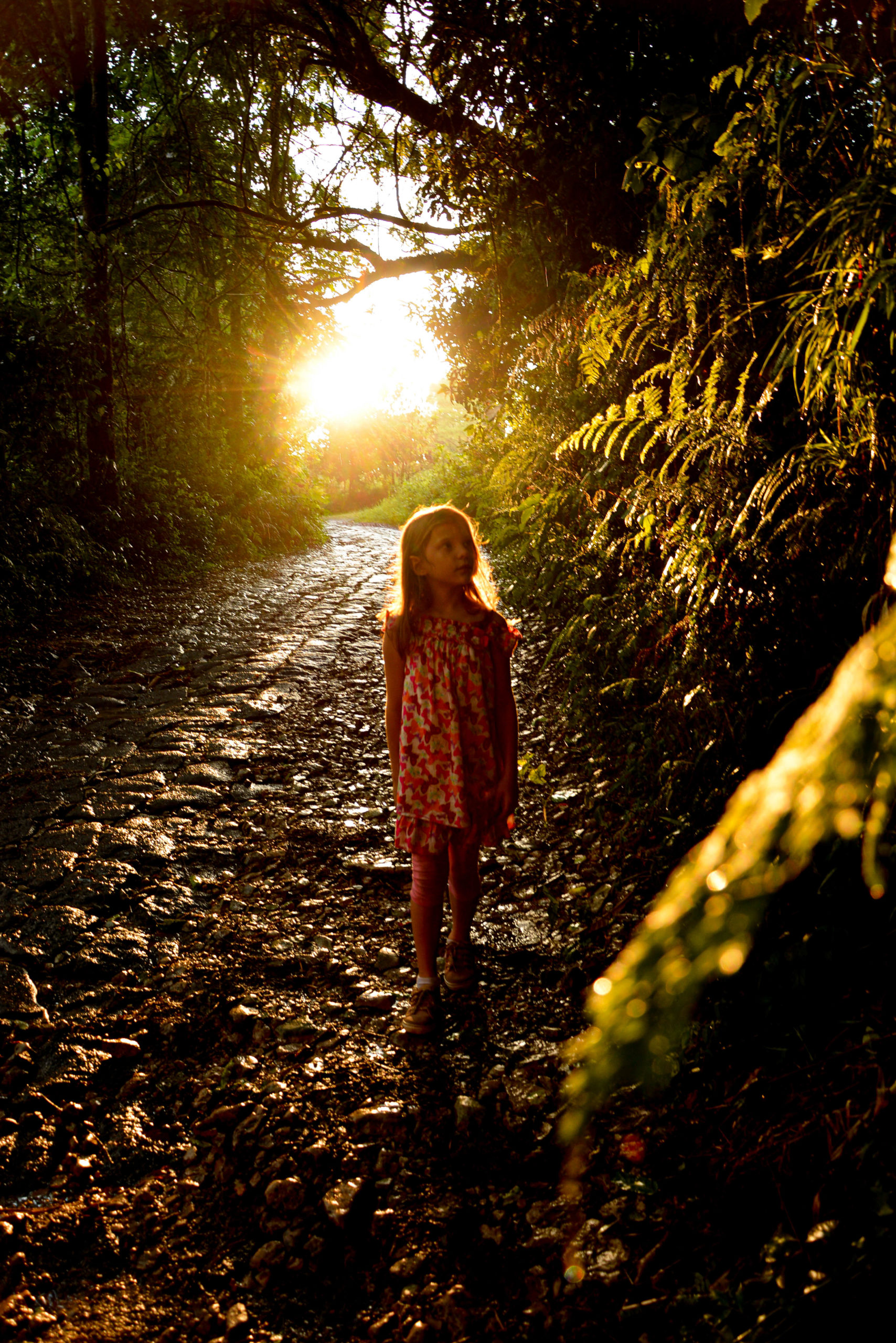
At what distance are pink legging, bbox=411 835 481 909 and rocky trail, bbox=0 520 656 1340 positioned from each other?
1.14ft

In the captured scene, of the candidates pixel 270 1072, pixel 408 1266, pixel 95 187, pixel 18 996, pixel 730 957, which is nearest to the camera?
pixel 730 957

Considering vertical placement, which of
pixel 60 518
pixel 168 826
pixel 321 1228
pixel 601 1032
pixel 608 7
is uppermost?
pixel 608 7

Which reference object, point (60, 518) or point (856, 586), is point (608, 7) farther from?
point (60, 518)

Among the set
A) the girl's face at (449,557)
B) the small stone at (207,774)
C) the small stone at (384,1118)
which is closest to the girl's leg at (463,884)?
the small stone at (384,1118)

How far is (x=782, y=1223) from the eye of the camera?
5.43 ft

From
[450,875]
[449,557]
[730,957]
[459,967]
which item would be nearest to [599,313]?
[449,557]

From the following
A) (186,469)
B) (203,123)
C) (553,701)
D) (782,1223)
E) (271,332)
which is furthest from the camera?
(271,332)

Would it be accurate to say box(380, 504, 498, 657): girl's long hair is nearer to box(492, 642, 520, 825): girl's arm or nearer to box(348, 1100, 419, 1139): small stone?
box(492, 642, 520, 825): girl's arm

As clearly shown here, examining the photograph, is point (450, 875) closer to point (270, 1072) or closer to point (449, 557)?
point (270, 1072)

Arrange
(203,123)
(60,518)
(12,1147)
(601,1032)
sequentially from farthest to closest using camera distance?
(203,123), (60,518), (12,1147), (601,1032)

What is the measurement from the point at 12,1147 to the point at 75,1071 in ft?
1.03

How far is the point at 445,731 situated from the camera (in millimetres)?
3094

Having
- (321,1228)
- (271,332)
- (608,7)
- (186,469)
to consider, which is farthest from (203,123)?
(321,1228)

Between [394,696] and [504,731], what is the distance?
463 mm
